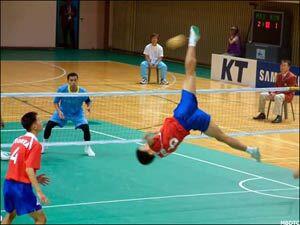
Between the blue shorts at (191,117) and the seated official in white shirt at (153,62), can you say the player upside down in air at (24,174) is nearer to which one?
the blue shorts at (191,117)

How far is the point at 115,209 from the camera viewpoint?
11789mm

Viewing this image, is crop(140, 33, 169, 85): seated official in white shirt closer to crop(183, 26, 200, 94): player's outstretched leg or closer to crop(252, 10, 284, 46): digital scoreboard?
crop(252, 10, 284, 46): digital scoreboard

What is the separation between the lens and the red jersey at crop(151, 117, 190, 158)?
953 centimetres

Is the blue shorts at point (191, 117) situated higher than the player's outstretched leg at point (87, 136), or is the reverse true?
the blue shorts at point (191, 117)

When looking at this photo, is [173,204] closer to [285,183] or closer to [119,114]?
[285,183]

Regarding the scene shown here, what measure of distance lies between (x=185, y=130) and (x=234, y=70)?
18.9 m

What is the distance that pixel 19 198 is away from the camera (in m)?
9.64

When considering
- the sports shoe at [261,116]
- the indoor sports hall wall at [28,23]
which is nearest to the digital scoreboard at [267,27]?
the sports shoe at [261,116]

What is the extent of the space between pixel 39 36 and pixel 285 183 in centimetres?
2755

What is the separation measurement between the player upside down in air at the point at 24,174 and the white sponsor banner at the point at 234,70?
60.7ft

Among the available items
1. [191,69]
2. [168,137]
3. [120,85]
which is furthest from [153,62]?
[168,137]

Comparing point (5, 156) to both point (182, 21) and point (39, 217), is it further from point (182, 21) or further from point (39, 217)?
point (182, 21)

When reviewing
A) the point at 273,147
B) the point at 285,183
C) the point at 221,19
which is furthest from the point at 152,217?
the point at 221,19

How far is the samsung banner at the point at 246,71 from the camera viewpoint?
26391 mm
